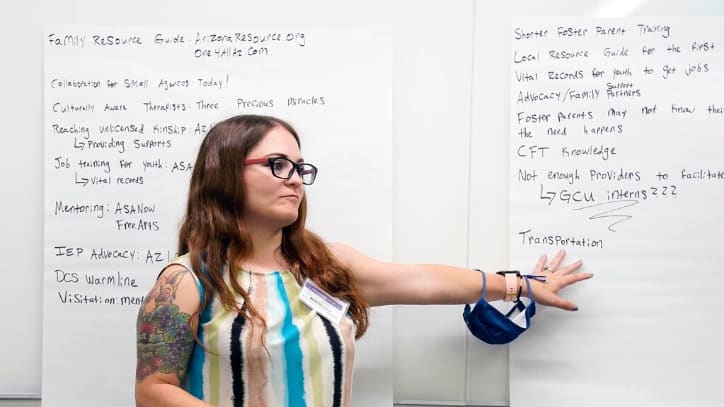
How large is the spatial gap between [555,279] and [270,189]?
2.55 feet

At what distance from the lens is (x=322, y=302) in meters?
1.15

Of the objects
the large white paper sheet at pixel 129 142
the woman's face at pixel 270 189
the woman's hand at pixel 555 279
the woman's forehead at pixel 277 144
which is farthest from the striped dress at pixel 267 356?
the woman's hand at pixel 555 279

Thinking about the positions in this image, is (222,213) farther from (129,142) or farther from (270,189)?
(129,142)

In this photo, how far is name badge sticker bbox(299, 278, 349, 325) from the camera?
44.4 inches

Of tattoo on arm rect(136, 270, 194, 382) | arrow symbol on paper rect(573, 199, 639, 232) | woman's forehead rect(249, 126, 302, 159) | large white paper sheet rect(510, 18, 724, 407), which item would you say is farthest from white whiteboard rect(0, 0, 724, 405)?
tattoo on arm rect(136, 270, 194, 382)

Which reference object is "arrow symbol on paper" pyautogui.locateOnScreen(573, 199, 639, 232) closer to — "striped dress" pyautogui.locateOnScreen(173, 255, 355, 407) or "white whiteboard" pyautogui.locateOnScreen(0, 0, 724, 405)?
"white whiteboard" pyautogui.locateOnScreen(0, 0, 724, 405)

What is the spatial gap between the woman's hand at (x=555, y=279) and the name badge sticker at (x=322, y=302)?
0.50 meters

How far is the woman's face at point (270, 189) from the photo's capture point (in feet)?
3.64

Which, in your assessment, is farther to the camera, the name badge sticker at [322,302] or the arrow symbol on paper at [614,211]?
the arrow symbol on paper at [614,211]

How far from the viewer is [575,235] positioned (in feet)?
4.69

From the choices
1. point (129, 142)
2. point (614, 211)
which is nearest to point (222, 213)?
point (129, 142)

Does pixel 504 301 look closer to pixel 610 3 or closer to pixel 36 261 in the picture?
pixel 610 3

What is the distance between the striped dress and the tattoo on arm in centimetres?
3

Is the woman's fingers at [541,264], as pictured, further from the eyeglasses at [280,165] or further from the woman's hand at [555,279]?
the eyeglasses at [280,165]
